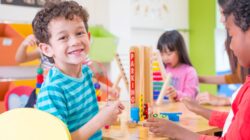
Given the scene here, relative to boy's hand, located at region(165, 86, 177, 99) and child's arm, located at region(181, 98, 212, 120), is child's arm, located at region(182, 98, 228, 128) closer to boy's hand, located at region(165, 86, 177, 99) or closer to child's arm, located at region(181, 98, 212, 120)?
child's arm, located at region(181, 98, 212, 120)

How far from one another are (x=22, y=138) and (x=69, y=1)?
55 centimetres

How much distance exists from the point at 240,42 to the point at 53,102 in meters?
0.49

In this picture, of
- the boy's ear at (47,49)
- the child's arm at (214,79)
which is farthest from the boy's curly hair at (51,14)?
the child's arm at (214,79)

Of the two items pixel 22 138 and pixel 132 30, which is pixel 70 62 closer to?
pixel 22 138

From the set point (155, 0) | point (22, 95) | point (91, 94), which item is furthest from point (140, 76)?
point (155, 0)

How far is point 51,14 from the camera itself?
1021 mm

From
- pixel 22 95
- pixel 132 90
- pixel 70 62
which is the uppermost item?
pixel 70 62

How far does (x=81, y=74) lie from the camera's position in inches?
42.7

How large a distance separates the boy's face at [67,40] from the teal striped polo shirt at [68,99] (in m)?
0.05

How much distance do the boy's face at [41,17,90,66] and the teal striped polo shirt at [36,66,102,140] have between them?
49mm

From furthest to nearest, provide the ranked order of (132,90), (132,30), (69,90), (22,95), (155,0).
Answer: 1. (155,0)
2. (132,30)
3. (22,95)
4. (132,90)
5. (69,90)

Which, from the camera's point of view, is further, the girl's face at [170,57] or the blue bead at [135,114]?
the girl's face at [170,57]

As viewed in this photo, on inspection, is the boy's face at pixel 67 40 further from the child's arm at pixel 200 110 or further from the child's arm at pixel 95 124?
the child's arm at pixel 200 110

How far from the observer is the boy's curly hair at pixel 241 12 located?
78 centimetres
